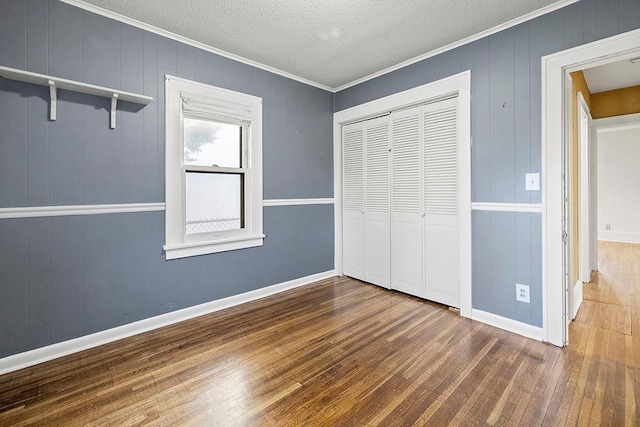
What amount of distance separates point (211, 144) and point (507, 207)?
2.86m

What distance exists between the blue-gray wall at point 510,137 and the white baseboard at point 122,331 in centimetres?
227

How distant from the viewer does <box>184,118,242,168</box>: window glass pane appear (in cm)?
Answer: 295

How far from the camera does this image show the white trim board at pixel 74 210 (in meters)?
2.08

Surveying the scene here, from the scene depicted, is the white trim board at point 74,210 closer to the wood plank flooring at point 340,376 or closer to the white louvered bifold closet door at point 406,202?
the wood plank flooring at point 340,376

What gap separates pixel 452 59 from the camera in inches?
116

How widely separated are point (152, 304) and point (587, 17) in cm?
412

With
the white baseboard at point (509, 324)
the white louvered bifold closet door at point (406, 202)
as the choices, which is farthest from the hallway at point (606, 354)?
the white louvered bifold closet door at point (406, 202)

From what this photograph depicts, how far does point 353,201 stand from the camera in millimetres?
4141

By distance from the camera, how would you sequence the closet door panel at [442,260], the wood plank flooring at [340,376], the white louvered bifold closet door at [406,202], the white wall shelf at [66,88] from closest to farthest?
the wood plank flooring at [340,376] → the white wall shelf at [66,88] → the closet door panel at [442,260] → the white louvered bifold closet door at [406,202]

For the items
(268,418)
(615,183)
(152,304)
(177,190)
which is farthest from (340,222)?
(615,183)

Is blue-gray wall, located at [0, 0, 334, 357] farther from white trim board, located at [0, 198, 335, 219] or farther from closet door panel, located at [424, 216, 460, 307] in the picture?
closet door panel, located at [424, 216, 460, 307]

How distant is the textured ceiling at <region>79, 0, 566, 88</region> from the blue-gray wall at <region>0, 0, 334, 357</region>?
11.7 inches

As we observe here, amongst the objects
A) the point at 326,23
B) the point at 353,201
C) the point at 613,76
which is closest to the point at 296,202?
the point at 353,201

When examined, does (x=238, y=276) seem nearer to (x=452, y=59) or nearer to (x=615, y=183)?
(x=452, y=59)
